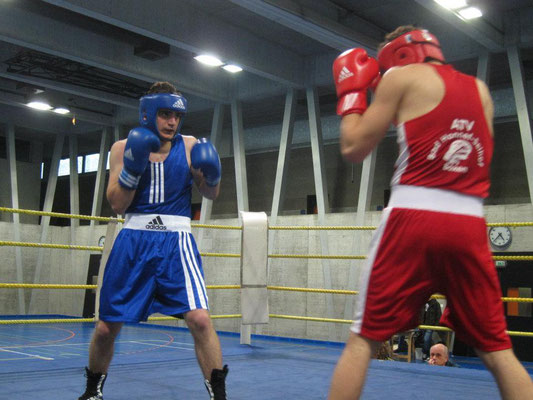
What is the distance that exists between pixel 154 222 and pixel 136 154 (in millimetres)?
315

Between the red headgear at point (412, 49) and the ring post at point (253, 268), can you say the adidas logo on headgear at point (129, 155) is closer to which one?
the red headgear at point (412, 49)

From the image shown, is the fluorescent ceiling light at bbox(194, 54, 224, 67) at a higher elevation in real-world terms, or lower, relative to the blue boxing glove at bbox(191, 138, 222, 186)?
higher

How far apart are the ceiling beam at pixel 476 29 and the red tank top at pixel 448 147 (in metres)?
5.09

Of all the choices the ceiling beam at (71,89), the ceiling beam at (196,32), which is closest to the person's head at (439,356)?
the ceiling beam at (196,32)

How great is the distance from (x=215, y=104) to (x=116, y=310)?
27.4 ft

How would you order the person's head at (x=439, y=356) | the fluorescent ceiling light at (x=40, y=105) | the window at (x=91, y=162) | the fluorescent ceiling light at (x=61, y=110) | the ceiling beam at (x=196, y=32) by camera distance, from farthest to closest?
1. the window at (x=91, y=162)
2. the fluorescent ceiling light at (x=61, y=110)
3. the fluorescent ceiling light at (x=40, y=105)
4. the ceiling beam at (x=196, y=32)
5. the person's head at (x=439, y=356)

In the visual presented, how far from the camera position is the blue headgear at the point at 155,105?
98.0 inches

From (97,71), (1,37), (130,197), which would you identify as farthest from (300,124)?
(130,197)

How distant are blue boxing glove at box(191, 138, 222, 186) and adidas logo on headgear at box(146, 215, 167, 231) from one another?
0.83ft

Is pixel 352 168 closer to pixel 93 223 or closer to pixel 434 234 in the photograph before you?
pixel 93 223

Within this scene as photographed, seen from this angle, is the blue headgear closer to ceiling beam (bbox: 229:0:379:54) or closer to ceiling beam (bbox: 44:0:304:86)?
ceiling beam (bbox: 229:0:379:54)

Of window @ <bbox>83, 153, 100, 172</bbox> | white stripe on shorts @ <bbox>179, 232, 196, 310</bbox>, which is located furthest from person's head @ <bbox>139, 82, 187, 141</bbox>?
window @ <bbox>83, 153, 100, 172</bbox>

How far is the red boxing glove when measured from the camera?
1.70 meters

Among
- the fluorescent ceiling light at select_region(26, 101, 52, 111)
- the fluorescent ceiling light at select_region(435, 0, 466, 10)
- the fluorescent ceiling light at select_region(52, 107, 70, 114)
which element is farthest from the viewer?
the fluorescent ceiling light at select_region(52, 107, 70, 114)
